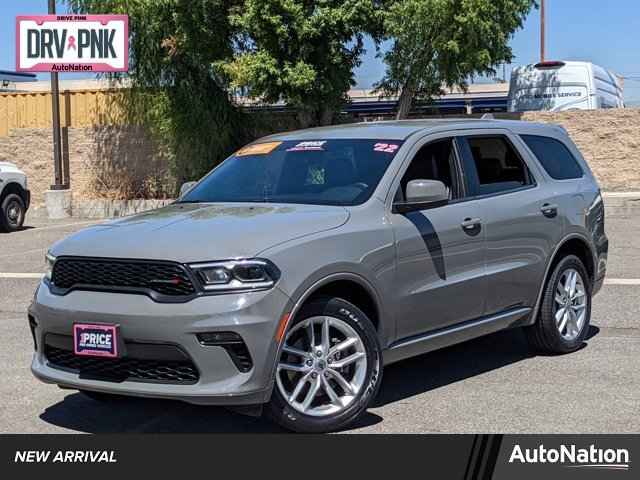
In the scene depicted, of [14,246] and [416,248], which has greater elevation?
[416,248]

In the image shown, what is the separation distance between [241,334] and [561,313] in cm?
331

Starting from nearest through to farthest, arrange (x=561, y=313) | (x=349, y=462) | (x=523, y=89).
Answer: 1. (x=349, y=462)
2. (x=561, y=313)
3. (x=523, y=89)

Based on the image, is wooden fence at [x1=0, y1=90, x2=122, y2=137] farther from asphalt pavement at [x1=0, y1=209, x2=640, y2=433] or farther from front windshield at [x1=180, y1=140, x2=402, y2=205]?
front windshield at [x1=180, y1=140, x2=402, y2=205]

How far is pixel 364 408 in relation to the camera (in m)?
5.50

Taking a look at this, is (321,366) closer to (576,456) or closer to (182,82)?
(576,456)

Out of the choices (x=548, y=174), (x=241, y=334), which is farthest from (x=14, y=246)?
(x=241, y=334)

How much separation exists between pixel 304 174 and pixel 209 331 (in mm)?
1795

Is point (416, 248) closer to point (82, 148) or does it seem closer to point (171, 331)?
point (171, 331)

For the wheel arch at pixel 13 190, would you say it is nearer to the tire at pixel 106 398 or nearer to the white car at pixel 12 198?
the white car at pixel 12 198

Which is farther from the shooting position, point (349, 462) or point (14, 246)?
point (14, 246)

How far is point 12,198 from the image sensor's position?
1827 cm

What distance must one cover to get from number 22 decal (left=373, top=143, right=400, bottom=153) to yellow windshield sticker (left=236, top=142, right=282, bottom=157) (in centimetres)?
80

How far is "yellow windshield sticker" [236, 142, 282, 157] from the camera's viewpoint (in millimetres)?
6820

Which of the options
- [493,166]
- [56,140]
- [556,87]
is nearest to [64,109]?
[56,140]
